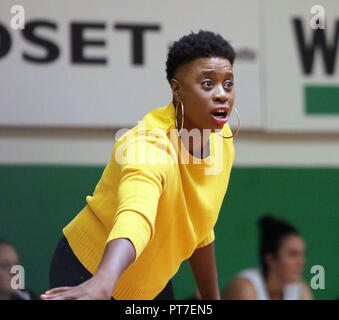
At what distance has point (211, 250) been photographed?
2.09m

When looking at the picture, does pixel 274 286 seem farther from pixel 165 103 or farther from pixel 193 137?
pixel 193 137

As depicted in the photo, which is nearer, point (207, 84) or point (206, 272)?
point (207, 84)

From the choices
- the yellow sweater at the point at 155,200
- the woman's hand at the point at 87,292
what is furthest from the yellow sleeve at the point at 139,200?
the woman's hand at the point at 87,292

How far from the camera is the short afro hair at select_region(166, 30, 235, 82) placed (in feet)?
5.81

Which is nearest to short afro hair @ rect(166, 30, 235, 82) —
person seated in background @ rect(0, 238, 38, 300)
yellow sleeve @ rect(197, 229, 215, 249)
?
yellow sleeve @ rect(197, 229, 215, 249)

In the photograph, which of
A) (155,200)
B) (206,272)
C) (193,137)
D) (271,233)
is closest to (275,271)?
(271,233)

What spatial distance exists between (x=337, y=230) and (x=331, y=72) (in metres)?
0.68

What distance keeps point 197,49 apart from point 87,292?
64 centimetres

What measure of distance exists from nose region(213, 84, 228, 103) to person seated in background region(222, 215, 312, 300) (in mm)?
1545

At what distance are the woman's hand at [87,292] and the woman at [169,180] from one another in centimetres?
13

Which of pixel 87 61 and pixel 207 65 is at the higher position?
pixel 87 61

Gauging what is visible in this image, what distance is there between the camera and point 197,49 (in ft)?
5.82
